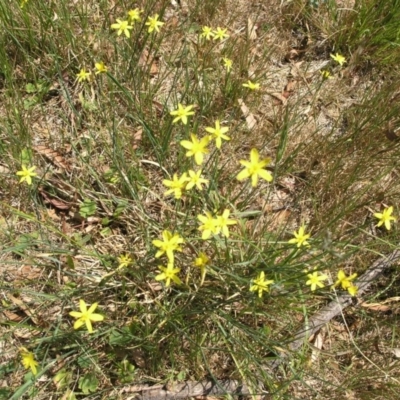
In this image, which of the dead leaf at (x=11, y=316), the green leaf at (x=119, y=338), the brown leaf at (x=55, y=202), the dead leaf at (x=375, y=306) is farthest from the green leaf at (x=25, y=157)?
the dead leaf at (x=375, y=306)

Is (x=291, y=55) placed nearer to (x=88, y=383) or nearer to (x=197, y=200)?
(x=197, y=200)

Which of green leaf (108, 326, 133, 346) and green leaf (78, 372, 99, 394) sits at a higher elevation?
green leaf (108, 326, 133, 346)

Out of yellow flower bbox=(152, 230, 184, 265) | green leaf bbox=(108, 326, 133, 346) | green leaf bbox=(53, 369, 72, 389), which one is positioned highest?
yellow flower bbox=(152, 230, 184, 265)

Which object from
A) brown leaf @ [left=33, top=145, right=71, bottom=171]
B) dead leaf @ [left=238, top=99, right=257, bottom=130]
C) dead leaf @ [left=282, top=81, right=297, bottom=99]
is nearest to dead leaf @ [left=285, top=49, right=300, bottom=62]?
dead leaf @ [left=282, top=81, right=297, bottom=99]

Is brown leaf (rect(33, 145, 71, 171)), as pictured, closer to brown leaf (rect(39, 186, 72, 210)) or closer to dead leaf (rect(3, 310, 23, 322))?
brown leaf (rect(39, 186, 72, 210))

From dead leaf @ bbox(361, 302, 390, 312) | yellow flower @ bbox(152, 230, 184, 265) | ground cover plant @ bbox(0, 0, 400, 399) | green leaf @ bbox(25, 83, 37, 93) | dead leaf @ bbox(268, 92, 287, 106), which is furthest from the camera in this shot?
dead leaf @ bbox(268, 92, 287, 106)

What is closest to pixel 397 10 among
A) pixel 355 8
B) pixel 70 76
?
pixel 355 8

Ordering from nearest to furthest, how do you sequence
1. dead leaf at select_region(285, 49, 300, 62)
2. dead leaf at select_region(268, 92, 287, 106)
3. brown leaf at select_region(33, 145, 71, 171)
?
brown leaf at select_region(33, 145, 71, 171) → dead leaf at select_region(268, 92, 287, 106) → dead leaf at select_region(285, 49, 300, 62)

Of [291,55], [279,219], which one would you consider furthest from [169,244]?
[291,55]

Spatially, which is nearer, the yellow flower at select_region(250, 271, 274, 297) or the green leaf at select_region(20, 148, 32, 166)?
the yellow flower at select_region(250, 271, 274, 297)

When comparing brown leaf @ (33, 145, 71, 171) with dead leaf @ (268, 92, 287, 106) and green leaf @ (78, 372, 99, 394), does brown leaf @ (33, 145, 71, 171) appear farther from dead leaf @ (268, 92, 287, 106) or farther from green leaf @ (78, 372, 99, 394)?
dead leaf @ (268, 92, 287, 106)
